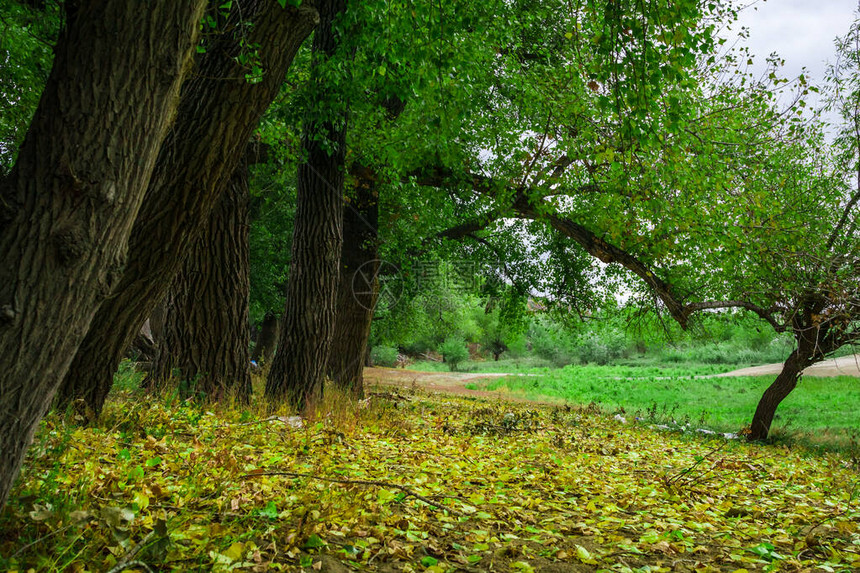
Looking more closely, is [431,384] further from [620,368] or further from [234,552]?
[234,552]

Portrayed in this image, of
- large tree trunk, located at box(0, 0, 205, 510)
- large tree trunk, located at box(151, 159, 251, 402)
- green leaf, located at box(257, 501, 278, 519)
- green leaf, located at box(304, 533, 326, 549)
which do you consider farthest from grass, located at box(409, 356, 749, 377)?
large tree trunk, located at box(0, 0, 205, 510)

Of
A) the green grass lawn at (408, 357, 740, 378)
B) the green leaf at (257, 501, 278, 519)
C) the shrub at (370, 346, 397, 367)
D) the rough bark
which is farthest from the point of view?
the shrub at (370, 346, 397, 367)

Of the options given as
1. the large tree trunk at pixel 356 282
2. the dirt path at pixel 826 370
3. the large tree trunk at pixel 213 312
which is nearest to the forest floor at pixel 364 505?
the large tree trunk at pixel 213 312

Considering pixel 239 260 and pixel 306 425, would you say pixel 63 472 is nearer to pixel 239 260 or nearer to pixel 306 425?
pixel 306 425

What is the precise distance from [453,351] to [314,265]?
128ft

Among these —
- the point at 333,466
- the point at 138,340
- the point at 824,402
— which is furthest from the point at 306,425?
the point at 824,402

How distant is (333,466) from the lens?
177 inches

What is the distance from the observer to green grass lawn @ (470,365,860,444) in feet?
46.5

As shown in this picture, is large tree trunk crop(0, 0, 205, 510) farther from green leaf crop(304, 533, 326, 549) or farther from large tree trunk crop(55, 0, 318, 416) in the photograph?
large tree trunk crop(55, 0, 318, 416)

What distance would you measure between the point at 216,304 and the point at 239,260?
0.59 meters

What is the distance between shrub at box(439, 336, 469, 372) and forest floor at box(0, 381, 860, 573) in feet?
128

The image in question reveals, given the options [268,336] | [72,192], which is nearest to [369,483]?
[72,192]

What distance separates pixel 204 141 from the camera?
414 centimetres

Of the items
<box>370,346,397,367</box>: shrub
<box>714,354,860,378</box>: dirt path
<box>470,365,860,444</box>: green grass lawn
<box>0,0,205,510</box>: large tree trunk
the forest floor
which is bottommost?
<box>370,346,397,367</box>: shrub
